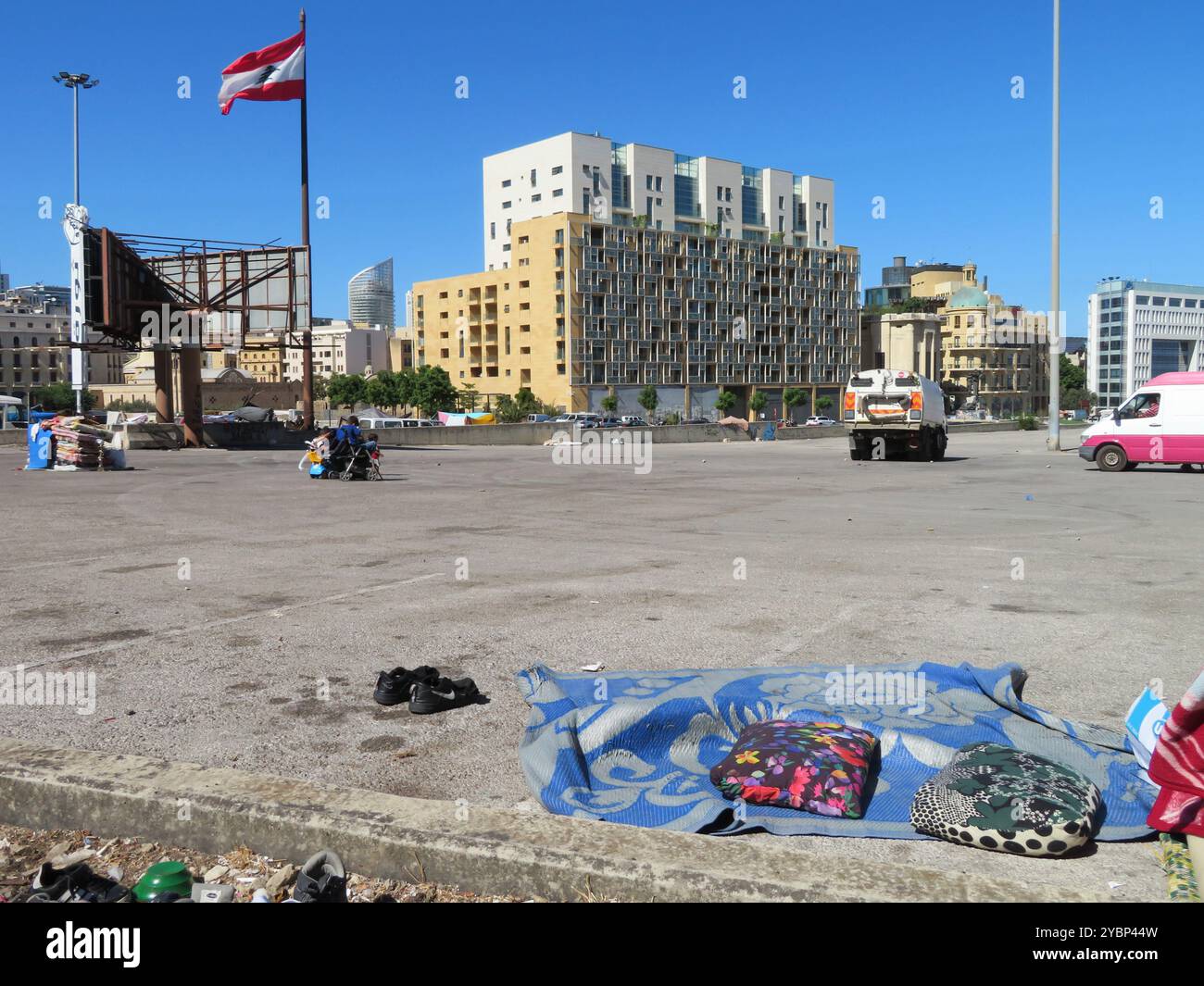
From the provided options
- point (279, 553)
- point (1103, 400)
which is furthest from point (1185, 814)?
point (1103, 400)

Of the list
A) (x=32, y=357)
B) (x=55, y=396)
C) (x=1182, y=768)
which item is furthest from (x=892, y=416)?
(x=32, y=357)

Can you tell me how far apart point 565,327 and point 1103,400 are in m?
129

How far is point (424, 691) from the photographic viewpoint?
17.4 feet

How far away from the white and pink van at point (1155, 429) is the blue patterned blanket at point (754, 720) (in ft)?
74.6

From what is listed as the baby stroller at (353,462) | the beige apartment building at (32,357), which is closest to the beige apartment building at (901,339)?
the beige apartment building at (32,357)

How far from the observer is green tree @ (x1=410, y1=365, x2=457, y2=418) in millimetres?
110812

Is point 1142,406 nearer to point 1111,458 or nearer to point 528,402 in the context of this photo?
point 1111,458

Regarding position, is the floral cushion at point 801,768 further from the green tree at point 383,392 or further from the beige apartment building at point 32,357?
the beige apartment building at point 32,357

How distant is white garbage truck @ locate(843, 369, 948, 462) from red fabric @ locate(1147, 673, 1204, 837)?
30425 mm

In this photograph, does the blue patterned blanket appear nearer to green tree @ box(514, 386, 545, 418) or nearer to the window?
the window

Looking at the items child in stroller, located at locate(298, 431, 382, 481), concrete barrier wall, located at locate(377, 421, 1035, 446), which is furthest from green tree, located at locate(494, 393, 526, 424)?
child in stroller, located at locate(298, 431, 382, 481)

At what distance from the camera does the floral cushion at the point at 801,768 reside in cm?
400
